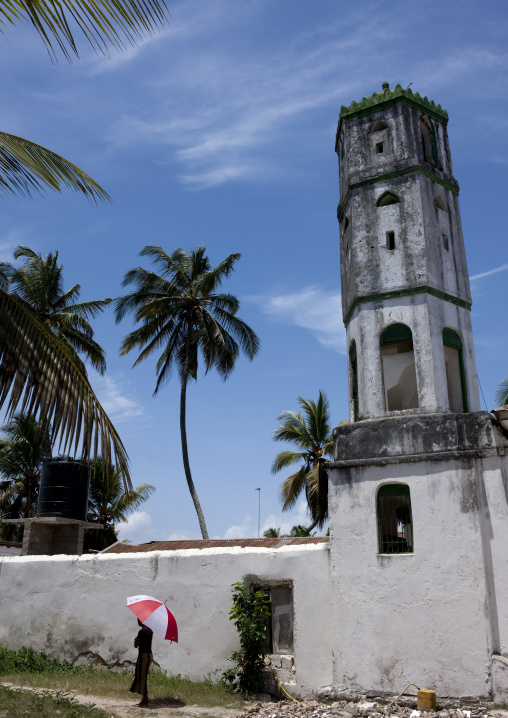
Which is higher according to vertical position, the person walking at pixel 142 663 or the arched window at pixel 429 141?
the arched window at pixel 429 141

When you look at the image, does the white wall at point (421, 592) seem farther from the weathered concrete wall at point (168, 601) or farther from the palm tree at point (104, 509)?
the palm tree at point (104, 509)

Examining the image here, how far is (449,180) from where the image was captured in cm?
1369

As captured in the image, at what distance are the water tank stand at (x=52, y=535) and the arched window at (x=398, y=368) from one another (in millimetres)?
7778

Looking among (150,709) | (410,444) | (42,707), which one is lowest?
(150,709)

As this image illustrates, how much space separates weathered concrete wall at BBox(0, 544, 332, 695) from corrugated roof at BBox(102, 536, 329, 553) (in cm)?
Answer: 81

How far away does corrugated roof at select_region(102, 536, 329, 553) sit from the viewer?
1280cm

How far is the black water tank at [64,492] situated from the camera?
15.1m

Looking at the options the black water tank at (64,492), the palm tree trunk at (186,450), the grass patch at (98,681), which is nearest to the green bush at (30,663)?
the grass patch at (98,681)

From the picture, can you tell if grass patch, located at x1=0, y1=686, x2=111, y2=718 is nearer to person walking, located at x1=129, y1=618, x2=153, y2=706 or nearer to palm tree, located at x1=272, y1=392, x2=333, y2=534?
person walking, located at x1=129, y1=618, x2=153, y2=706

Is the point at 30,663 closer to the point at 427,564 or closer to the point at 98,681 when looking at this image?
the point at 98,681

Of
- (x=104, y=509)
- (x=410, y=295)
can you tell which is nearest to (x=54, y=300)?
(x=104, y=509)

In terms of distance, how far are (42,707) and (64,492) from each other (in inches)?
271

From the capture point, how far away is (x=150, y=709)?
9594 millimetres

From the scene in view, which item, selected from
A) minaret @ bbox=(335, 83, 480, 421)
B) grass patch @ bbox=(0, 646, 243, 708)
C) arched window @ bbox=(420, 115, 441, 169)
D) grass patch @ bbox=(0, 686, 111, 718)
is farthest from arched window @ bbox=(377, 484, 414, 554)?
arched window @ bbox=(420, 115, 441, 169)
